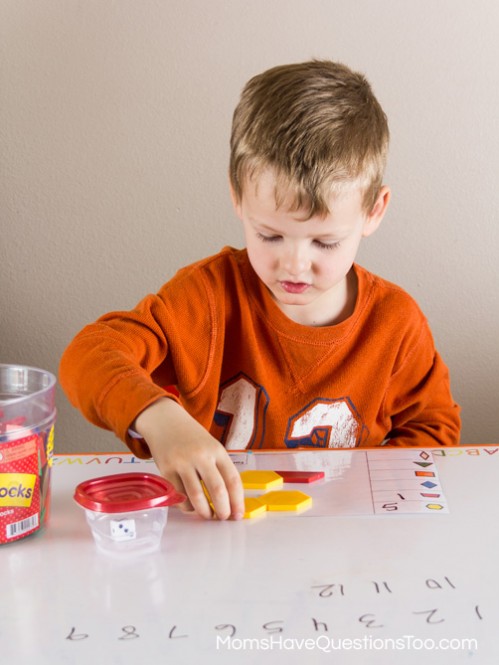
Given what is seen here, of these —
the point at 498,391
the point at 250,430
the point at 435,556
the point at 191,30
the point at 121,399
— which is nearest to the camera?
the point at 435,556

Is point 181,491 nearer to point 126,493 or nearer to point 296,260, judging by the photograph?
point 126,493

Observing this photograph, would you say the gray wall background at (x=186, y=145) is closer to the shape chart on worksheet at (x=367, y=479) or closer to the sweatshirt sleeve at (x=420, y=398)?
the sweatshirt sleeve at (x=420, y=398)

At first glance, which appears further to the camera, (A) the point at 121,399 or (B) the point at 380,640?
(A) the point at 121,399

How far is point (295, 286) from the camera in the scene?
0.95 meters

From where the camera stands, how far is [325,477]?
→ 819 mm

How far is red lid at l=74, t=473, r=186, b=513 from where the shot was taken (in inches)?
26.2

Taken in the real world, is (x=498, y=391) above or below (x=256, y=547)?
below

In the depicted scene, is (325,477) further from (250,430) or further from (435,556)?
(250,430)

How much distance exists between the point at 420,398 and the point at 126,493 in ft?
1.73

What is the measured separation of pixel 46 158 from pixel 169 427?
789mm

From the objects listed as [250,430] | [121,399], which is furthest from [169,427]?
[250,430]

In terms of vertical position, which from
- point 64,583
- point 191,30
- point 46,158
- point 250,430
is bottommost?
point 250,430

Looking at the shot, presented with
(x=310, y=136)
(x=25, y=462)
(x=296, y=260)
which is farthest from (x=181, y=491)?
(x=310, y=136)

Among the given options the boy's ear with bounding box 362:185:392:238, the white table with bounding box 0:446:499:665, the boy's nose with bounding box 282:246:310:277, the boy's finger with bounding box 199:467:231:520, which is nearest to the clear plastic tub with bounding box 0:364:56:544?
the white table with bounding box 0:446:499:665
